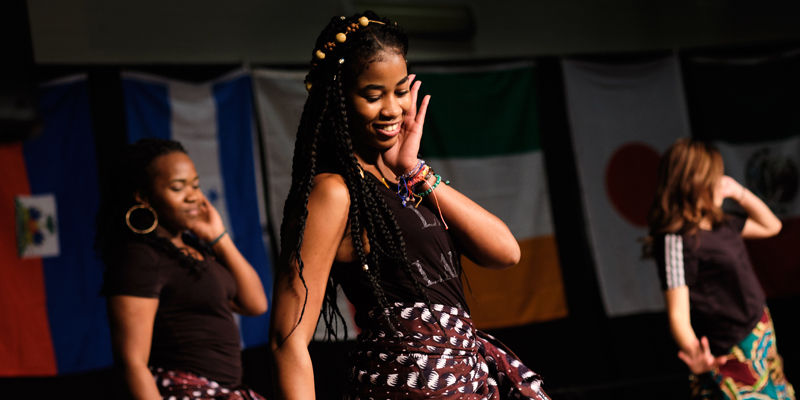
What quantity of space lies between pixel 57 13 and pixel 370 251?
3786 mm

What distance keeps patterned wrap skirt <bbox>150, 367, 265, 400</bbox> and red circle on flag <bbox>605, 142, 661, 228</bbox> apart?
3.86 m

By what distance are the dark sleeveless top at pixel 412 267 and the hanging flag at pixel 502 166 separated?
3331 mm

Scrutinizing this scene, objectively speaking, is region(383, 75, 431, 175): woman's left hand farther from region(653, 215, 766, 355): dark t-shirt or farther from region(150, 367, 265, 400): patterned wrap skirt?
region(653, 215, 766, 355): dark t-shirt

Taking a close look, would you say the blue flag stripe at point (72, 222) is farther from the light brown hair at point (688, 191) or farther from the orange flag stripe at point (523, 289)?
the light brown hair at point (688, 191)

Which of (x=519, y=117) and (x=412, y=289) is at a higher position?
(x=519, y=117)

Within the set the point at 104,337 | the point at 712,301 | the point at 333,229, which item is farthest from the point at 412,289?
the point at 104,337

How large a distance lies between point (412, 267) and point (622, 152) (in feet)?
14.1

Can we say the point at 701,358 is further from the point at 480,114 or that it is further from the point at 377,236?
the point at 480,114

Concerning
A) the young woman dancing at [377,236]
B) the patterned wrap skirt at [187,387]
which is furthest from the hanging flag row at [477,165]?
the young woman dancing at [377,236]

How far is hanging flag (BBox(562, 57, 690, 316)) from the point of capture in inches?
201

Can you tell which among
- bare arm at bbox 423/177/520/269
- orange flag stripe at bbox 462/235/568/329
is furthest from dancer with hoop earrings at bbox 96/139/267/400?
orange flag stripe at bbox 462/235/568/329

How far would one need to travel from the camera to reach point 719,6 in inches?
237

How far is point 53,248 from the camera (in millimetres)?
3906

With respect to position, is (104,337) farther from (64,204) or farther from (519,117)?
(519,117)
